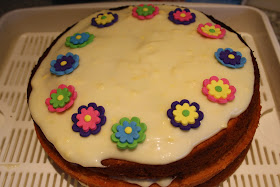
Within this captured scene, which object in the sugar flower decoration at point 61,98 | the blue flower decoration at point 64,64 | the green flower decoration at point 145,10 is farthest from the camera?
the green flower decoration at point 145,10

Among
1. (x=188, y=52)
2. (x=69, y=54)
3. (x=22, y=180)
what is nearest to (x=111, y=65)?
(x=69, y=54)

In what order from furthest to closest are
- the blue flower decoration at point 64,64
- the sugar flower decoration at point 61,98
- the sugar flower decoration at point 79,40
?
1. the sugar flower decoration at point 79,40
2. the blue flower decoration at point 64,64
3. the sugar flower decoration at point 61,98

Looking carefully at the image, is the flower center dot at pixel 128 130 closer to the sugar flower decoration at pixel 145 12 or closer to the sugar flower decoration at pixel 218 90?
the sugar flower decoration at pixel 218 90

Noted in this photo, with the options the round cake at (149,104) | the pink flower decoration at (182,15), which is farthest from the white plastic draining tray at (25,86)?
the pink flower decoration at (182,15)

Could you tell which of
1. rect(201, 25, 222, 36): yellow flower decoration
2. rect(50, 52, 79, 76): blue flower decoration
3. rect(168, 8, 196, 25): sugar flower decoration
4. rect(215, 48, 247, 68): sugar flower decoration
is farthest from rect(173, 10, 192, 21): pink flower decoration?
rect(50, 52, 79, 76): blue flower decoration

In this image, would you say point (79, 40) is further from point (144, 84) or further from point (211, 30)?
point (211, 30)

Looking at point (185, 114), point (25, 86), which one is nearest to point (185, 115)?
point (185, 114)

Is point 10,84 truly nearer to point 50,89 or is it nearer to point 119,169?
point 50,89
